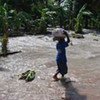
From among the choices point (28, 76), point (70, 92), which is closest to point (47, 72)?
point (28, 76)

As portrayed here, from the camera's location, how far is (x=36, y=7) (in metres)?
19.0

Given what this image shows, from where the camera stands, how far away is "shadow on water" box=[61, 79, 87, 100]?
22.7 feet

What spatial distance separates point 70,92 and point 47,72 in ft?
5.70

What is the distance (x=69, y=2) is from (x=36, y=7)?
6.62 feet

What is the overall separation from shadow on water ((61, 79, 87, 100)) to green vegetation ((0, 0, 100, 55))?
24.0 feet

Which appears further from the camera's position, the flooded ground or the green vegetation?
the green vegetation

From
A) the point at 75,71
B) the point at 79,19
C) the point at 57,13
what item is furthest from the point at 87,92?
the point at 57,13

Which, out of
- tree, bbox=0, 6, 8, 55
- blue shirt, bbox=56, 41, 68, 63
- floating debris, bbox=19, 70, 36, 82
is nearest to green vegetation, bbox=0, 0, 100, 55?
tree, bbox=0, 6, 8, 55

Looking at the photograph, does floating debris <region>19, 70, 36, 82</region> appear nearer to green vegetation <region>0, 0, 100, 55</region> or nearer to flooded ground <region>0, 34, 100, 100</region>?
flooded ground <region>0, 34, 100, 100</region>

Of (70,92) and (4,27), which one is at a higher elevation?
(4,27)

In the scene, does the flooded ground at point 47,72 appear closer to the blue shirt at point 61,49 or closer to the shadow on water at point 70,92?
the shadow on water at point 70,92

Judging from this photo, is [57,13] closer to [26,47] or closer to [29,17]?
[29,17]

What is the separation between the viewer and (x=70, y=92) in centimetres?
727

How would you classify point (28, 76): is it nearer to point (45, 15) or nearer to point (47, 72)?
point (47, 72)
